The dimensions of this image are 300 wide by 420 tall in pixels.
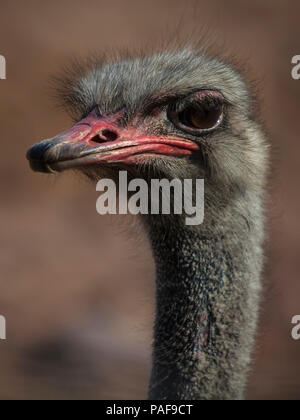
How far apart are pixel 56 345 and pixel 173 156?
4.47 m

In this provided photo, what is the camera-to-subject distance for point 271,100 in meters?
8.87

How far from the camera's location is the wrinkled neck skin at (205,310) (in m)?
2.49

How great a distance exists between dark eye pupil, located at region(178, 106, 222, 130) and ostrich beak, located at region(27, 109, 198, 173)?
5cm

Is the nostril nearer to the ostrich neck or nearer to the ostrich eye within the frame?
the ostrich eye

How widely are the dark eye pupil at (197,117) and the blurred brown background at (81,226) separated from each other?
2.44 m

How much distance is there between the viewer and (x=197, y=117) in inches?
97.7

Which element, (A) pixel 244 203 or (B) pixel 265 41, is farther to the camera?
(B) pixel 265 41

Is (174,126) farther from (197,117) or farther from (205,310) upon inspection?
(205,310)

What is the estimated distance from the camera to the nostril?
2.40 meters

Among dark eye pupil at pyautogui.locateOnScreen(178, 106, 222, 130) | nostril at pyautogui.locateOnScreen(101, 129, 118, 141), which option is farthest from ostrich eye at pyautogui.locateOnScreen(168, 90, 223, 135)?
nostril at pyautogui.locateOnScreen(101, 129, 118, 141)

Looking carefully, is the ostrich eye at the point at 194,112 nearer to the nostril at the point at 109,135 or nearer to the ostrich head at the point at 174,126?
the ostrich head at the point at 174,126
